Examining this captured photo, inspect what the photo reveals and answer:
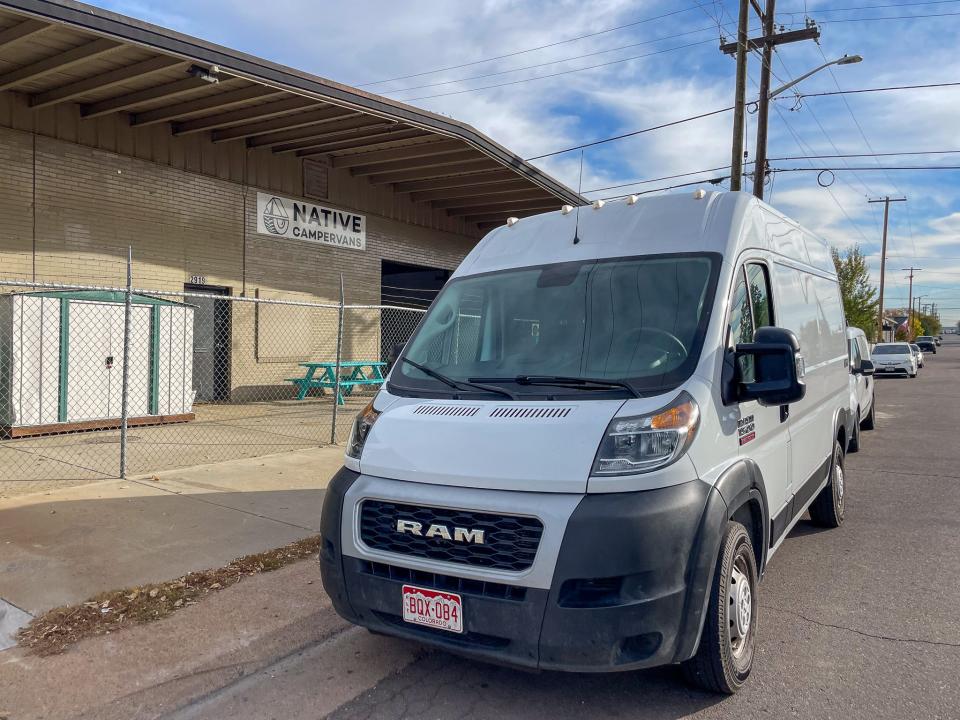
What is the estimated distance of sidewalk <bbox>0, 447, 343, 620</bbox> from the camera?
471 centimetres

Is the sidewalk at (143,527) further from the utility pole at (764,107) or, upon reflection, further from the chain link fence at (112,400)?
the utility pole at (764,107)

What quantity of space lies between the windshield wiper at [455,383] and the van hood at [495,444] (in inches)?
3.9

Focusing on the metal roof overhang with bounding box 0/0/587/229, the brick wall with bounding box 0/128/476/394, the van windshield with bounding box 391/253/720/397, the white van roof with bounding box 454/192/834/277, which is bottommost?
the van windshield with bounding box 391/253/720/397

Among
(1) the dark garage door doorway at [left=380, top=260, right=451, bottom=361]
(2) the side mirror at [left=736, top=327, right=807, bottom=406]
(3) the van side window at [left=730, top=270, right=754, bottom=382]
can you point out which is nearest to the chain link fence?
(3) the van side window at [left=730, top=270, right=754, bottom=382]

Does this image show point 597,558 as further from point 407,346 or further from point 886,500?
point 886,500

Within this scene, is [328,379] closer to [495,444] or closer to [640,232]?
[640,232]

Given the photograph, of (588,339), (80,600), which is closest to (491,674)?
(588,339)

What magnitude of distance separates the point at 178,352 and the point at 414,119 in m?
5.80

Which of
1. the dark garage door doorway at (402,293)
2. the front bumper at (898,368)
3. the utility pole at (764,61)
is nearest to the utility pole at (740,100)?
the utility pole at (764,61)

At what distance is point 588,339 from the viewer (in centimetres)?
366

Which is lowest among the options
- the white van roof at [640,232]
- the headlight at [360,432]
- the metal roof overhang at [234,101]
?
the headlight at [360,432]

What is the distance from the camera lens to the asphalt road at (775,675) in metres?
3.27

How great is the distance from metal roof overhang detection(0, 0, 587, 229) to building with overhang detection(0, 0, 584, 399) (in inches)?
1.1

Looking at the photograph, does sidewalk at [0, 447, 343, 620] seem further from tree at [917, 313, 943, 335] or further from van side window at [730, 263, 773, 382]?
tree at [917, 313, 943, 335]
